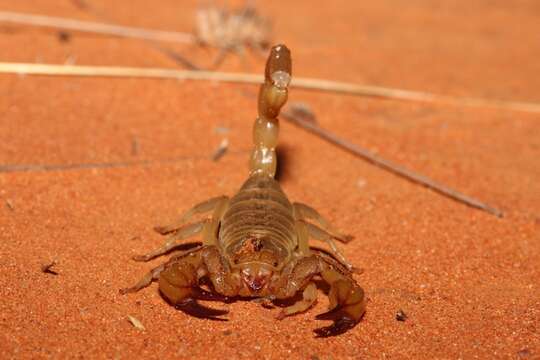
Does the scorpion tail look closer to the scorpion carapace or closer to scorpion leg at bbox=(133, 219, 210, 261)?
the scorpion carapace

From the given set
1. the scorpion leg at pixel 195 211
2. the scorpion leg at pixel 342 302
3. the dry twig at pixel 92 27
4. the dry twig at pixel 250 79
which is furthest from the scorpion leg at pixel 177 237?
the dry twig at pixel 92 27

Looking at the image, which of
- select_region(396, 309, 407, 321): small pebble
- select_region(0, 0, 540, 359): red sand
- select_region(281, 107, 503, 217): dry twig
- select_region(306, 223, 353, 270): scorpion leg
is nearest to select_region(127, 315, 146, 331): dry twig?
select_region(0, 0, 540, 359): red sand

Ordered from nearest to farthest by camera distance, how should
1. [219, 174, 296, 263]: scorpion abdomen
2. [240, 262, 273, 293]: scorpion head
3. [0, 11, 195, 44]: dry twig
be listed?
1. [240, 262, 273, 293]: scorpion head
2. [219, 174, 296, 263]: scorpion abdomen
3. [0, 11, 195, 44]: dry twig

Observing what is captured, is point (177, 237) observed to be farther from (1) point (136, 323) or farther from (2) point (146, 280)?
(1) point (136, 323)

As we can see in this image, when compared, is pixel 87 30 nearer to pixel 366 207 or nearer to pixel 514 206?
pixel 366 207

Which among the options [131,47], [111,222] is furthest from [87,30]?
[111,222]

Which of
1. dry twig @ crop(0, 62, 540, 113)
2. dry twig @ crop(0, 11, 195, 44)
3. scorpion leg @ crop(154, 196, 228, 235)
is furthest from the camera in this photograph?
dry twig @ crop(0, 11, 195, 44)
